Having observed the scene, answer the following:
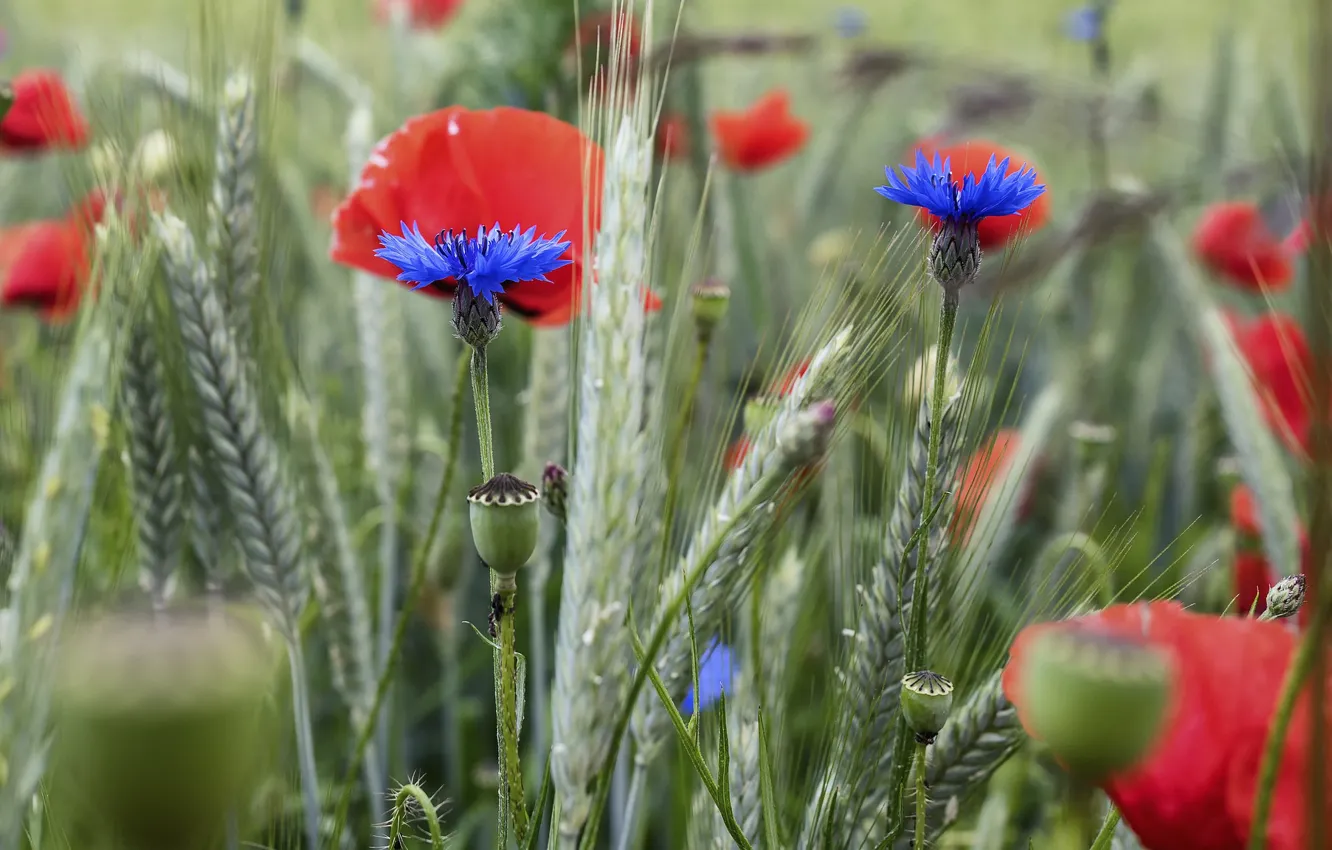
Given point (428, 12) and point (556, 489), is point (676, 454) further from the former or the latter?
point (428, 12)

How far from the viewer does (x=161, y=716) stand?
172 mm

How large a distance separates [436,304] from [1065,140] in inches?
22.7

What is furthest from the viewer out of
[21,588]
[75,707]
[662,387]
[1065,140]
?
[1065,140]

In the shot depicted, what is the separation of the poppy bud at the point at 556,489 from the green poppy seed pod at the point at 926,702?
15 cm

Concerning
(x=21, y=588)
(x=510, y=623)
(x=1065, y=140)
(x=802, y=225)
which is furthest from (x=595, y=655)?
(x=802, y=225)

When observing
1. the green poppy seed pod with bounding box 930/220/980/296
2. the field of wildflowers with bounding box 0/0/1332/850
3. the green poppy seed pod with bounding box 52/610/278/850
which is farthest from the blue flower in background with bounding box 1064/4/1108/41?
the green poppy seed pod with bounding box 52/610/278/850

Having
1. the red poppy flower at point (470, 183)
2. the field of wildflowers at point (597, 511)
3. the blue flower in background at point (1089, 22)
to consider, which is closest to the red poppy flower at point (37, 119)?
the field of wildflowers at point (597, 511)

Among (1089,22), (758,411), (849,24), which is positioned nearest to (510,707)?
(758,411)

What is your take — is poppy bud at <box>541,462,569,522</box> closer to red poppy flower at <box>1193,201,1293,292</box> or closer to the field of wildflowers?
the field of wildflowers

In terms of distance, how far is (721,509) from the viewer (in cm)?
37

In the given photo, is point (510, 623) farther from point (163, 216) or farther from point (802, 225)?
point (802, 225)

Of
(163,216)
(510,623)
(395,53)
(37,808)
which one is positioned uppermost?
(395,53)

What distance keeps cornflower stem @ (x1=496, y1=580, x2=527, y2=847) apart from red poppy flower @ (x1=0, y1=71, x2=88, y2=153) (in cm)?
50

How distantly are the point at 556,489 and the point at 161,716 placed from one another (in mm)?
257
